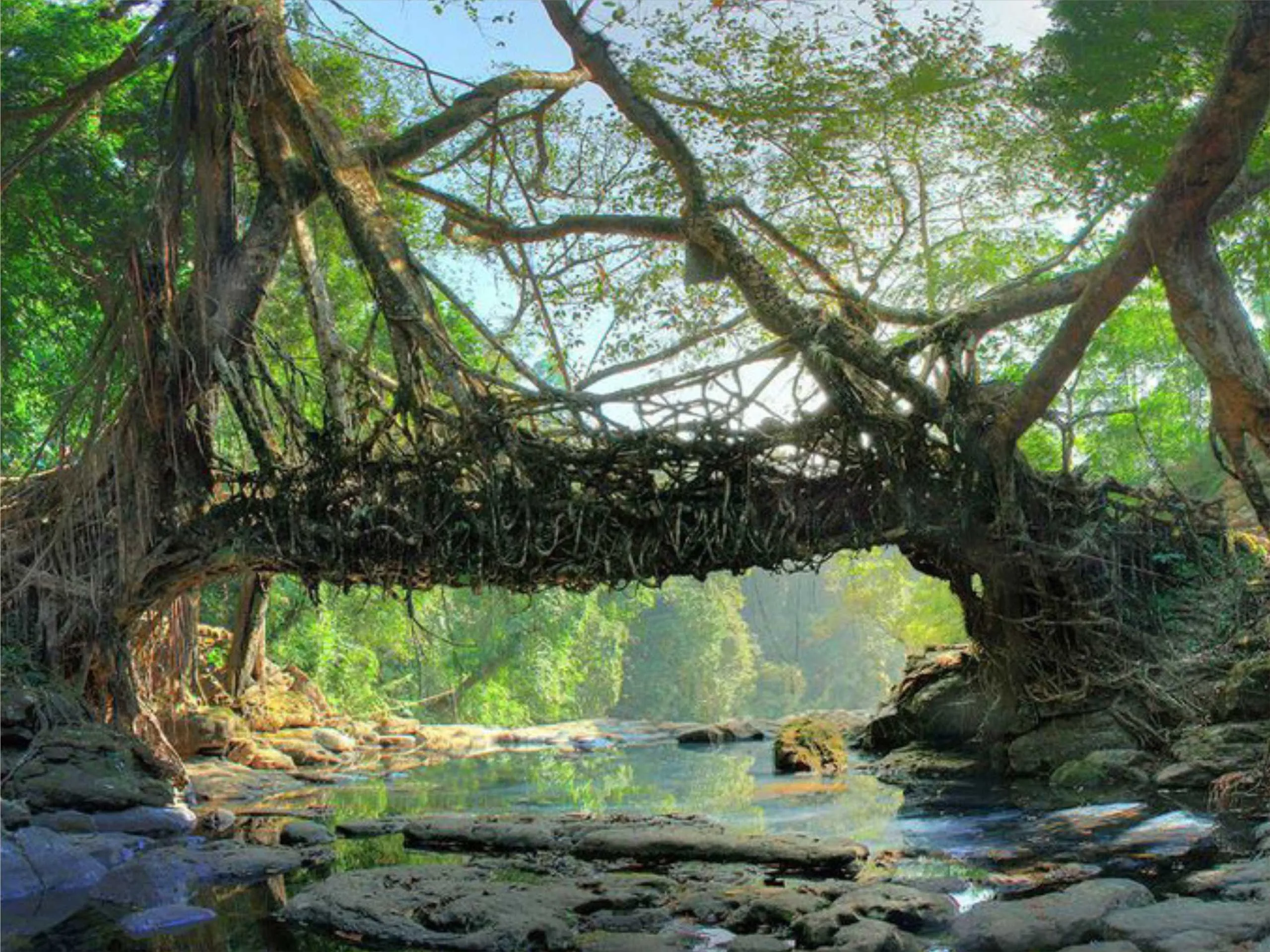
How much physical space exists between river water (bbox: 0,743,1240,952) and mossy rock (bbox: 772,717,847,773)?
0.23 meters

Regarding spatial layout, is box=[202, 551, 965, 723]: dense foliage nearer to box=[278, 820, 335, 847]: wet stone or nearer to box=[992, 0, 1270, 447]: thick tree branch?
box=[278, 820, 335, 847]: wet stone

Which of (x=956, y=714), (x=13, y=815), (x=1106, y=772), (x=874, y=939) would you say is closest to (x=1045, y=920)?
(x=874, y=939)

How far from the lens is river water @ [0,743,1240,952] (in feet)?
17.7

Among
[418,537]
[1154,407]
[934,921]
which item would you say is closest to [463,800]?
[418,537]

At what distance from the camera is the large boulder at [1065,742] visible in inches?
377

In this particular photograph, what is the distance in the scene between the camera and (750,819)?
334 inches

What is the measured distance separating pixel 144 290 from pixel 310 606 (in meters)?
Result: 13.4

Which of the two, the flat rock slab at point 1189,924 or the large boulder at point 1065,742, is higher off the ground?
the large boulder at point 1065,742

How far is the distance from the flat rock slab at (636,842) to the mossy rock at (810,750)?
3679mm

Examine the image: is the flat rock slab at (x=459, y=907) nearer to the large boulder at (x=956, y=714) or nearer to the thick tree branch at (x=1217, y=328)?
the thick tree branch at (x=1217, y=328)

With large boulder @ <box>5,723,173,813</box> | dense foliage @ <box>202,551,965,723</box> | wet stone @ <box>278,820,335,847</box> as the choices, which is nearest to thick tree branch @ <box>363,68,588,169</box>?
dense foliage @ <box>202,551,965,723</box>

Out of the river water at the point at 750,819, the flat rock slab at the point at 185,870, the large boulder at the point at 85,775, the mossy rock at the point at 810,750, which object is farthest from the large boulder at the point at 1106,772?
the large boulder at the point at 85,775

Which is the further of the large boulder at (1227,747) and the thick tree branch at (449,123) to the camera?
the thick tree branch at (449,123)

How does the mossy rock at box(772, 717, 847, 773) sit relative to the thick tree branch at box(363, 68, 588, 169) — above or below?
below
